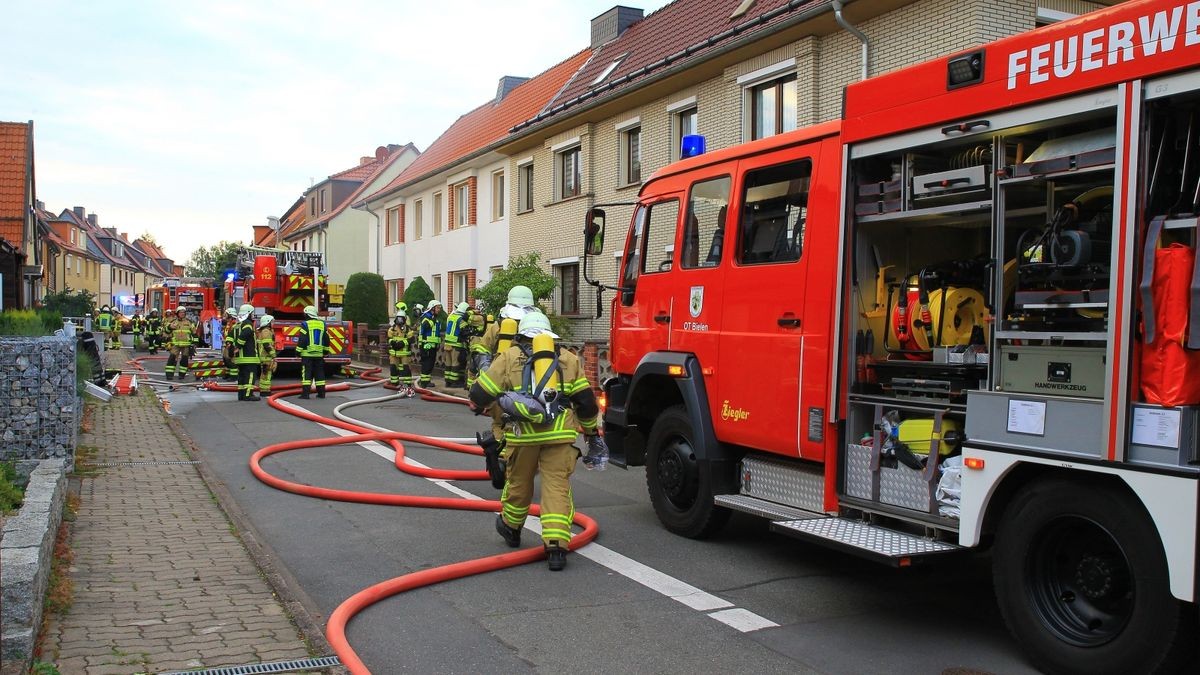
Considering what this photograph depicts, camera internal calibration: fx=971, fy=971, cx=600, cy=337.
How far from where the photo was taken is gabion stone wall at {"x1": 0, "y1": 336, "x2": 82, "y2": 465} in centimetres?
732

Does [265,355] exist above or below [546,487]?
above

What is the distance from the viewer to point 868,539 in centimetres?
480

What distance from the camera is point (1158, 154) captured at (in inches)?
152

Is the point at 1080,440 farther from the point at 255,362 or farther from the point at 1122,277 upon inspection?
the point at 255,362

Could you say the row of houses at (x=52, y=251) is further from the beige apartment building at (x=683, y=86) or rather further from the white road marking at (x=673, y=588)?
the beige apartment building at (x=683, y=86)

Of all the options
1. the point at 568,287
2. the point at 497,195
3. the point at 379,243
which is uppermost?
the point at 497,195

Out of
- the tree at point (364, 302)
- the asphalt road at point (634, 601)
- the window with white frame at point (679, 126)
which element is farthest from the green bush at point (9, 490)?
the tree at point (364, 302)

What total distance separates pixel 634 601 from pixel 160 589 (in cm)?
253

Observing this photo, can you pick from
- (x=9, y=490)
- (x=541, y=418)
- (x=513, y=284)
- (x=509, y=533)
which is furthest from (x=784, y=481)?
(x=513, y=284)

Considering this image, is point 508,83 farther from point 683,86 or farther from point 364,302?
point 683,86

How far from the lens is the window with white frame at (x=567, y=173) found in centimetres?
2178

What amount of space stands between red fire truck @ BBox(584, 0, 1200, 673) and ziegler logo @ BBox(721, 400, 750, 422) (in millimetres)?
19

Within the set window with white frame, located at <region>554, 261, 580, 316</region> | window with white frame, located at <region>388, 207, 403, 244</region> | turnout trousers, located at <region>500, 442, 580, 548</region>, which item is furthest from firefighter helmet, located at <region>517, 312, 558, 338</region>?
window with white frame, located at <region>388, 207, 403, 244</region>

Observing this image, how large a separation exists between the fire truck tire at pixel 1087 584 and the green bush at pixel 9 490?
5.61 meters
